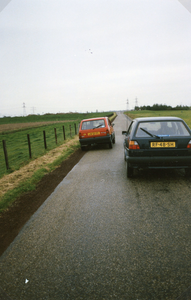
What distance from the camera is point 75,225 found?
3582mm

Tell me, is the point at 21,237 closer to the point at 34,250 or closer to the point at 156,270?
the point at 34,250

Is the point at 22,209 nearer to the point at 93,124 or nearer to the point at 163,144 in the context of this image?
the point at 163,144

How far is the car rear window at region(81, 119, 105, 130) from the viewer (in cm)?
1191

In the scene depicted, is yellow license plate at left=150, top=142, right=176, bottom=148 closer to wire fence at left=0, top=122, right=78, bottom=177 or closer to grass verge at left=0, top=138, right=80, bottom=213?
grass verge at left=0, top=138, right=80, bottom=213

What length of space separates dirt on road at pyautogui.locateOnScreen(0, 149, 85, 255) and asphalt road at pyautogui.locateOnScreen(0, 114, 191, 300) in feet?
0.57

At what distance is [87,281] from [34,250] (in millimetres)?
948

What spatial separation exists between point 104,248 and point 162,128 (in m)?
3.88

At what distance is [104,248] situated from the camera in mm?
2914

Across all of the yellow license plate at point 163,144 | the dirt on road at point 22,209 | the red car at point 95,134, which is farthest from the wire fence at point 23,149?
the yellow license plate at point 163,144

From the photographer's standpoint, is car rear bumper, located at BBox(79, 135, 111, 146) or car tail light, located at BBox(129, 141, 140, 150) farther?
car rear bumper, located at BBox(79, 135, 111, 146)

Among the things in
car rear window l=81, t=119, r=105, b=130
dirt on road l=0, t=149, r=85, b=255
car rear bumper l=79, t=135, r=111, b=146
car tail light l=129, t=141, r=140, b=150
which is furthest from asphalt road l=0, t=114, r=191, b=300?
car rear window l=81, t=119, r=105, b=130

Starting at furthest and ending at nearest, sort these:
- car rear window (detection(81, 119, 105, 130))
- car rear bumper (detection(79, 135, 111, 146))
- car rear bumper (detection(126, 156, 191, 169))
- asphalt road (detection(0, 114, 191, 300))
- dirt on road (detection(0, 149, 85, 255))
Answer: car rear window (detection(81, 119, 105, 130)), car rear bumper (detection(79, 135, 111, 146)), car rear bumper (detection(126, 156, 191, 169)), dirt on road (detection(0, 149, 85, 255)), asphalt road (detection(0, 114, 191, 300))

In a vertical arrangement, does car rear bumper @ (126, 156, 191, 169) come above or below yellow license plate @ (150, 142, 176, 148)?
below

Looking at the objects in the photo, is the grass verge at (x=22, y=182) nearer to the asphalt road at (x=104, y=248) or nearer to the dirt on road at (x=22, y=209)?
the dirt on road at (x=22, y=209)
